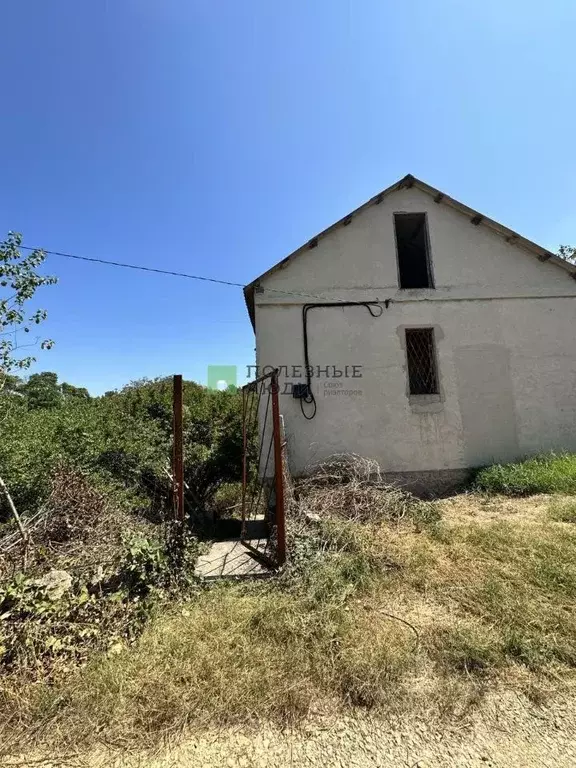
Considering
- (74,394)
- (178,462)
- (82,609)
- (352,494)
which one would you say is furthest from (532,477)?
(74,394)

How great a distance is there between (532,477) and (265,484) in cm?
495

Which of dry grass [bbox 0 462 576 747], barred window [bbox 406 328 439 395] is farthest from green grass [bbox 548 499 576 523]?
barred window [bbox 406 328 439 395]

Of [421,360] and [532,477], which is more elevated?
[421,360]

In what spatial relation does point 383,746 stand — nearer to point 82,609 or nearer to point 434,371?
point 82,609

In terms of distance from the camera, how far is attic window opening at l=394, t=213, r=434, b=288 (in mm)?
8320

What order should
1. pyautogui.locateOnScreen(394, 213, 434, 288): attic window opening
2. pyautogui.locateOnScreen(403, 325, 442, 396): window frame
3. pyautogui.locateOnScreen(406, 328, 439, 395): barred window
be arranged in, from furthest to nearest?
pyautogui.locateOnScreen(394, 213, 434, 288): attic window opening < pyautogui.locateOnScreen(406, 328, 439, 395): barred window < pyautogui.locateOnScreen(403, 325, 442, 396): window frame

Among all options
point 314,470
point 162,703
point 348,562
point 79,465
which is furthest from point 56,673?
point 314,470

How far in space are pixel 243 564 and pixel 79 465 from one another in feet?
9.64

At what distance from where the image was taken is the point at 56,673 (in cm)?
266

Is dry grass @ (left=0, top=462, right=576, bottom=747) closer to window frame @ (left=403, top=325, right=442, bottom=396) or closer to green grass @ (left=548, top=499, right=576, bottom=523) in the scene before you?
green grass @ (left=548, top=499, right=576, bottom=523)

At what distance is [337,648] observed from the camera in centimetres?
282

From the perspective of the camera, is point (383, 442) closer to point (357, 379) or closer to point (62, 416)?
point (357, 379)

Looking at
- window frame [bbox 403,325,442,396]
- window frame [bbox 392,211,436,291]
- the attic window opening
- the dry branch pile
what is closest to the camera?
the dry branch pile

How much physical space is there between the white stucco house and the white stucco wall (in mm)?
22
